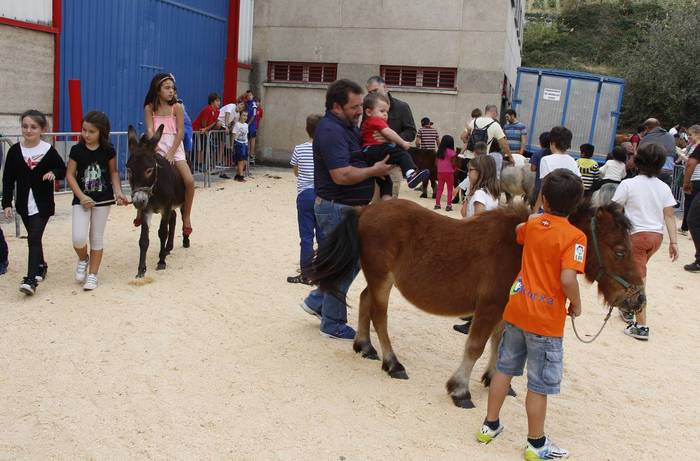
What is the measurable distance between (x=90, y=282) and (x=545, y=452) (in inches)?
188

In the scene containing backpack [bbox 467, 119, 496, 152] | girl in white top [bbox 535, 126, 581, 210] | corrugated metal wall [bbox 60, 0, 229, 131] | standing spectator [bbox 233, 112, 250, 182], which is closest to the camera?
girl in white top [bbox 535, 126, 581, 210]

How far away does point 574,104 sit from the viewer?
699 inches

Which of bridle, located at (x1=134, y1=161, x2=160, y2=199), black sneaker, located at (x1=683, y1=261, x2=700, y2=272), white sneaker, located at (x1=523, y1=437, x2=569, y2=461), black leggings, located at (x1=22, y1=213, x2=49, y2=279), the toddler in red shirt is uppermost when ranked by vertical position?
the toddler in red shirt

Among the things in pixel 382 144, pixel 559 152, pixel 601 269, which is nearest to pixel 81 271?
pixel 382 144

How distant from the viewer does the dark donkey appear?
7305mm

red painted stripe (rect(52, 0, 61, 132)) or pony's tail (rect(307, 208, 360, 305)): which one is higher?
red painted stripe (rect(52, 0, 61, 132))

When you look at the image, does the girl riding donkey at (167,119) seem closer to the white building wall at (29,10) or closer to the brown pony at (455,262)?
the brown pony at (455,262)

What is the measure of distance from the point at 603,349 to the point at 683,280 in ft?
13.5

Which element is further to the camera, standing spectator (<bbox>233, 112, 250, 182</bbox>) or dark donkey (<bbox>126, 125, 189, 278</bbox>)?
standing spectator (<bbox>233, 112, 250, 182</bbox>)

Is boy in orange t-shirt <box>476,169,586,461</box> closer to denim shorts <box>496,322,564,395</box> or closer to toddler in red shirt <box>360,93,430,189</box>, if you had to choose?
denim shorts <box>496,322,564,395</box>

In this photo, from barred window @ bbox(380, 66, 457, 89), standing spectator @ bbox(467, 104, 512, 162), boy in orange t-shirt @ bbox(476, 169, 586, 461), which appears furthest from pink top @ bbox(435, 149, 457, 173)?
boy in orange t-shirt @ bbox(476, 169, 586, 461)

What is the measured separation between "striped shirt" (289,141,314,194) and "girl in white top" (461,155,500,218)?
1770mm

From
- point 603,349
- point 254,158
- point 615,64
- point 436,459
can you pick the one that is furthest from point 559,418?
point 615,64

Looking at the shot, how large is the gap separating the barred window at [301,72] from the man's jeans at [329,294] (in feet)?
46.7
